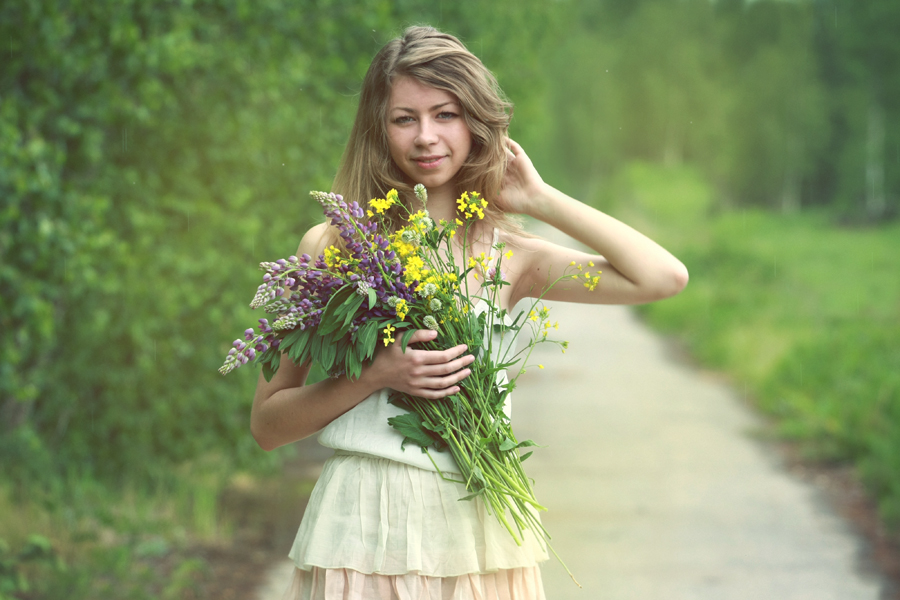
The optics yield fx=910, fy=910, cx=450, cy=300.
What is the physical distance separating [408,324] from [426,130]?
1.45 ft

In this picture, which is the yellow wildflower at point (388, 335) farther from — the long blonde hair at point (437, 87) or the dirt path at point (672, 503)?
the dirt path at point (672, 503)

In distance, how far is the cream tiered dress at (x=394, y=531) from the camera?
189 centimetres

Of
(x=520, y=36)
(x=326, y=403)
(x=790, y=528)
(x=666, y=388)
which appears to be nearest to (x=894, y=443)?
(x=790, y=528)

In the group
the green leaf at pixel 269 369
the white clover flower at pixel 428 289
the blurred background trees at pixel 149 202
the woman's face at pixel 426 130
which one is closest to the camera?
the white clover flower at pixel 428 289

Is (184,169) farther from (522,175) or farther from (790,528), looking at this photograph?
(790,528)

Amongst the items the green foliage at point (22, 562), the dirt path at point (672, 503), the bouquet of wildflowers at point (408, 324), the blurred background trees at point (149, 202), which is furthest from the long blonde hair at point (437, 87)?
the dirt path at point (672, 503)

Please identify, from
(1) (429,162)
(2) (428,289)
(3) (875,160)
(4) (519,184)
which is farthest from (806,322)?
(3) (875,160)

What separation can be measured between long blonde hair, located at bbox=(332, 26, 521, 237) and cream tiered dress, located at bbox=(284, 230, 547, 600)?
0.40m

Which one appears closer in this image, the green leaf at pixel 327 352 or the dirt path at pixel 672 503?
the green leaf at pixel 327 352

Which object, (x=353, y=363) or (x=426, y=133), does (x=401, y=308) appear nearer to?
Result: (x=353, y=363)

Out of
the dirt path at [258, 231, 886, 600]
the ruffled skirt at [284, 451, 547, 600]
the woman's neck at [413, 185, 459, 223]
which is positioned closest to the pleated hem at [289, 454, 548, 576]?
the ruffled skirt at [284, 451, 547, 600]

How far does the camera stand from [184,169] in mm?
4941

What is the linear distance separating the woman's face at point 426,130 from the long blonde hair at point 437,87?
0.06ft

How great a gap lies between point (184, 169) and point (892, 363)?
658 centimetres
